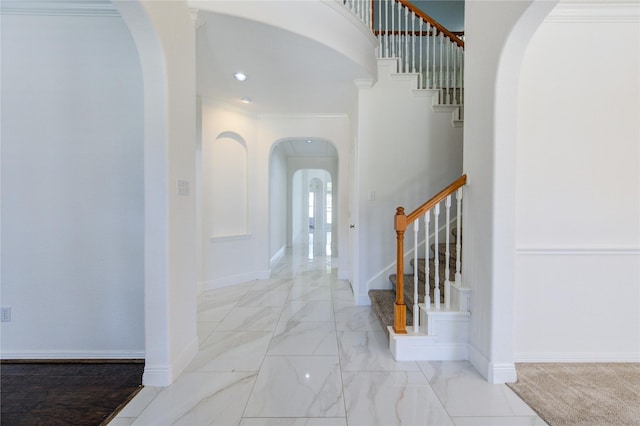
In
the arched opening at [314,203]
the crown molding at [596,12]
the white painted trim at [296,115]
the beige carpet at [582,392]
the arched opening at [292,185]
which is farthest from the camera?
the arched opening at [314,203]

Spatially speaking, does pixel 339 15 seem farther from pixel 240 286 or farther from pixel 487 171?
pixel 240 286

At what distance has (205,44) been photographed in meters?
2.57

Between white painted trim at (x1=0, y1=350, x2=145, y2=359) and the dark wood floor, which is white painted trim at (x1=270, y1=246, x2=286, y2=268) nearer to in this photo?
white painted trim at (x1=0, y1=350, x2=145, y2=359)

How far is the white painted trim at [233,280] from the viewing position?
3.93 meters

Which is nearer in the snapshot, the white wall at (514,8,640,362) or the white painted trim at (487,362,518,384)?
the white painted trim at (487,362,518,384)

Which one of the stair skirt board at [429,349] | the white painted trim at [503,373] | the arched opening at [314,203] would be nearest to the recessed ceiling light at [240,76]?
the stair skirt board at [429,349]

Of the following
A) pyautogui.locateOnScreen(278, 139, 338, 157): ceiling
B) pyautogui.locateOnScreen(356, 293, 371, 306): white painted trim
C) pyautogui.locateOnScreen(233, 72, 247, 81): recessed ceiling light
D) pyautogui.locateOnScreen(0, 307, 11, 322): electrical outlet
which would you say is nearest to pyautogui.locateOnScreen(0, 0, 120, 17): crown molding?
pyautogui.locateOnScreen(233, 72, 247, 81): recessed ceiling light

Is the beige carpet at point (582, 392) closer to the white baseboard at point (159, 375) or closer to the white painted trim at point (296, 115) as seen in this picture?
the white baseboard at point (159, 375)

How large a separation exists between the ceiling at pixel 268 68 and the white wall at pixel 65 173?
72cm

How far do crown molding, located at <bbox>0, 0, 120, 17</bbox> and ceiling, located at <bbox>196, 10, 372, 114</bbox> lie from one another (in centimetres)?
67

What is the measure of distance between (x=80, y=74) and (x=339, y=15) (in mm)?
2232

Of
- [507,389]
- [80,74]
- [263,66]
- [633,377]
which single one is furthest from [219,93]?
[633,377]

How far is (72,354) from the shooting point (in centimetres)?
219

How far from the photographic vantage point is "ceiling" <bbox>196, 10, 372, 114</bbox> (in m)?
2.43
